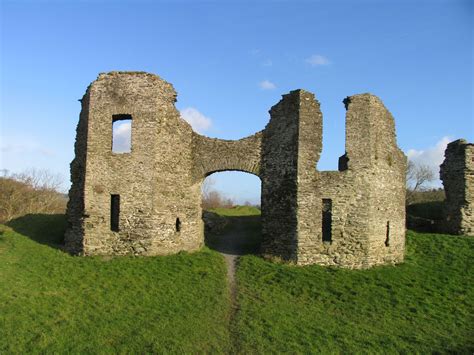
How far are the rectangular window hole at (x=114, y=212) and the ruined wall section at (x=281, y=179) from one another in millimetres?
5631

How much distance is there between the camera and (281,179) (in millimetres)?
16141

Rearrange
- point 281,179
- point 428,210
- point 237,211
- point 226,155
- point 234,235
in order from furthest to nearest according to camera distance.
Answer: point 237,211 < point 428,210 < point 234,235 < point 226,155 < point 281,179

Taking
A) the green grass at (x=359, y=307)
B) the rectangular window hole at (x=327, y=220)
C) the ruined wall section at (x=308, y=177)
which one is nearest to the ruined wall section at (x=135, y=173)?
the green grass at (x=359, y=307)

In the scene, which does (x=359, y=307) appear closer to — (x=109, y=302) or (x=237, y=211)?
(x=109, y=302)

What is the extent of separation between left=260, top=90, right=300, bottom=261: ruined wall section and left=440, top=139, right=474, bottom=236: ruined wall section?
8698mm

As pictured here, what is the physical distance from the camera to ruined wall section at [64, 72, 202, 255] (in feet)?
51.9

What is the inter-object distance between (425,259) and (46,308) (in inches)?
534

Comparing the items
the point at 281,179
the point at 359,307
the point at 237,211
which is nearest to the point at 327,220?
the point at 281,179

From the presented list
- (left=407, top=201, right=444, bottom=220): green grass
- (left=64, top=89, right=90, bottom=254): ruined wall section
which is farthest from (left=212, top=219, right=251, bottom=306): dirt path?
(left=407, top=201, right=444, bottom=220): green grass

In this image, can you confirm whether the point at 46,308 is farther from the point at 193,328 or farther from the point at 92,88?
the point at 92,88

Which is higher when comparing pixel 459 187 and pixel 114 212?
pixel 459 187

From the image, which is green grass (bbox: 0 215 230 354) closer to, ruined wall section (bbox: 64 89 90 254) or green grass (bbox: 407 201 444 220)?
ruined wall section (bbox: 64 89 90 254)

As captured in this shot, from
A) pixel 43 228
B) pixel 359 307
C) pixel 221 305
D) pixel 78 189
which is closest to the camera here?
pixel 221 305

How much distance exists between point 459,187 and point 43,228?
18869mm
